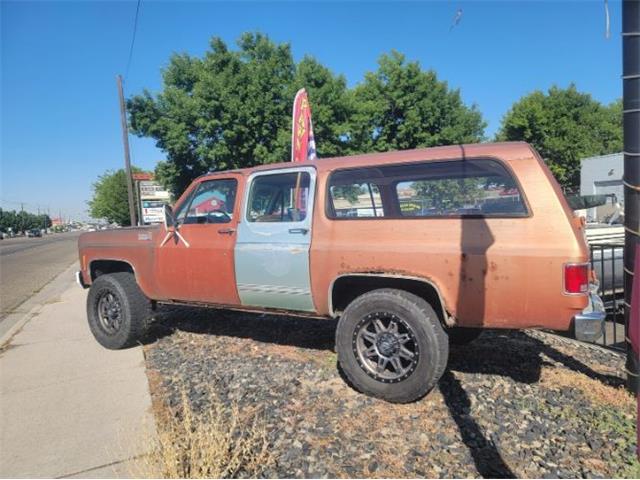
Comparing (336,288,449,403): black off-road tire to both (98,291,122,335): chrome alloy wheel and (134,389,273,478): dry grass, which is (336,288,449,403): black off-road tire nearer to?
Answer: (134,389,273,478): dry grass

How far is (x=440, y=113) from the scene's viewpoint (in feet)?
79.7

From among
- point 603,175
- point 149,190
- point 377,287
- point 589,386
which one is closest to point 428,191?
point 377,287

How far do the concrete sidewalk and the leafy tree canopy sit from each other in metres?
12.1

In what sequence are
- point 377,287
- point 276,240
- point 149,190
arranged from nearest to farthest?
point 377,287 → point 276,240 → point 149,190

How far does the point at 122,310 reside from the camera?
5445mm

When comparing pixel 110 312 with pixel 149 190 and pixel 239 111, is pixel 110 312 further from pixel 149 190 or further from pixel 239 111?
pixel 149 190

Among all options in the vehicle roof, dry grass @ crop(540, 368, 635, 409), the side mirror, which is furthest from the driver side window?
dry grass @ crop(540, 368, 635, 409)

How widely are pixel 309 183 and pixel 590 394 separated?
2910 mm

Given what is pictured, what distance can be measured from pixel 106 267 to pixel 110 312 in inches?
27.3

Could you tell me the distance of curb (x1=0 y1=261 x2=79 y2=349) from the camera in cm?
698

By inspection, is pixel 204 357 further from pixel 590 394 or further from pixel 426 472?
pixel 590 394

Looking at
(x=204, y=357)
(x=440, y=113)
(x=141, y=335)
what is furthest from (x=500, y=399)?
(x=440, y=113)

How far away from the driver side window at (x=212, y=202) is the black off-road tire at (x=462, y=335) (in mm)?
2577

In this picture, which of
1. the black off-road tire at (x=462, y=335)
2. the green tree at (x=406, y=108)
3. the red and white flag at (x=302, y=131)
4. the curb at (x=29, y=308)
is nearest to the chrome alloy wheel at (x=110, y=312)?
the curb at (x=29, y=308)
